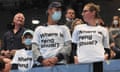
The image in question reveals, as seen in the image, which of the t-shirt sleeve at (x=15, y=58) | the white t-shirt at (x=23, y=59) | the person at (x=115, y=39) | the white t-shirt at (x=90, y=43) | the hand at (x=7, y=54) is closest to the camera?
the white t-shirt at (x=90, y=43)

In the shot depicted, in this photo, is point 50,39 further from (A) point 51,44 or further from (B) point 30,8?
(B) point 30,8

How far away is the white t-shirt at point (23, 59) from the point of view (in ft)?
16.3

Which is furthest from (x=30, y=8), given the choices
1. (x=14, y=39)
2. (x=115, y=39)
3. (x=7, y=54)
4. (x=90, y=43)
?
(x=90, y=43)

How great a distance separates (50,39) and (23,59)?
0.65 meters

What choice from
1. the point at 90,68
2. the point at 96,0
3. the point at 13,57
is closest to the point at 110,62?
the point at 90,68

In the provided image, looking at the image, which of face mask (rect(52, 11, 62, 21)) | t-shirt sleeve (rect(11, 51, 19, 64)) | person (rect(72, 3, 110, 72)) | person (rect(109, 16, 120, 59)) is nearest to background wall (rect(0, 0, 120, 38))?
person (rect(109, 16, 120, 59))

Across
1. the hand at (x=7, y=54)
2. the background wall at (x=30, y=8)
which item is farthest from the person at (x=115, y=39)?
the background wall at (x=30, y=8)

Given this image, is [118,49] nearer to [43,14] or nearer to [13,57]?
[13,57]

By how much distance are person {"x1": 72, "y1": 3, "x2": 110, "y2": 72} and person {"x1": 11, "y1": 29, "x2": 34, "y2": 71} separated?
663mm

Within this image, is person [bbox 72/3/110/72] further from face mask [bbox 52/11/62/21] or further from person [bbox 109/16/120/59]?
person [bbox 109/16/120/59]

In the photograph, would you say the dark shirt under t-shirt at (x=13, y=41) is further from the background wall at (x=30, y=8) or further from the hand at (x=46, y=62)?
the background wall at (x=30, y=8)

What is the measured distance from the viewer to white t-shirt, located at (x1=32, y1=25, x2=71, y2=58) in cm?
460

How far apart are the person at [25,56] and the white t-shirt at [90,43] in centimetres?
70

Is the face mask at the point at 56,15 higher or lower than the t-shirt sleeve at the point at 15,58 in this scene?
higher
